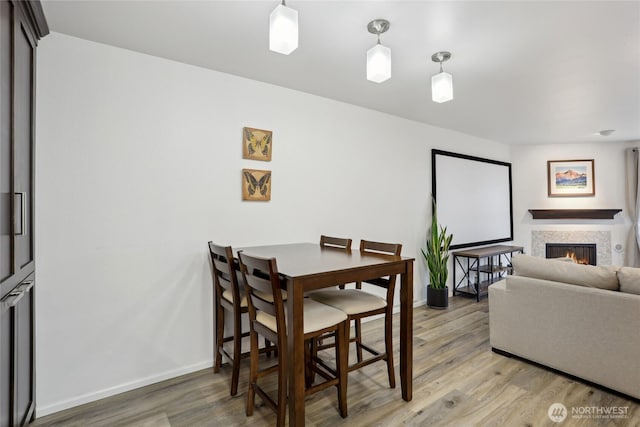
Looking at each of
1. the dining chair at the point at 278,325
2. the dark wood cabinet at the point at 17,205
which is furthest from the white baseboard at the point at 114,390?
the dining chair at the point at 278,325

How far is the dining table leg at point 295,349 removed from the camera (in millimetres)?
1599

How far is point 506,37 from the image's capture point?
2.10 metres

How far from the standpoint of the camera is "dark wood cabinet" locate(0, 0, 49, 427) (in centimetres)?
141

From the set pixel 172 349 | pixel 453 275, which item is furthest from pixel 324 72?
pixel 453 275

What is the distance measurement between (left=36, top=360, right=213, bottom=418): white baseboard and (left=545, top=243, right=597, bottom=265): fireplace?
5.82m

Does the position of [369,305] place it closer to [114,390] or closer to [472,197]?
[114,390]

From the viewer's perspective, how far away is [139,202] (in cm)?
229

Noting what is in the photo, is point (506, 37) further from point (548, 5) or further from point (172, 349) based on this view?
point (172, 349)

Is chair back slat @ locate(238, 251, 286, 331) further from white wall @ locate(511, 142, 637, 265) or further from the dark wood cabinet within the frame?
white wall @ locate(511, 142, 637, 265)

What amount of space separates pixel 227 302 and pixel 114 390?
91 centimetres

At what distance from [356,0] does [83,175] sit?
1.93 meters

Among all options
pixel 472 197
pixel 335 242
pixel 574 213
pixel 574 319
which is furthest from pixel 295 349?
pixel 574 213

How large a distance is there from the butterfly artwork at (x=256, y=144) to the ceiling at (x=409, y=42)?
44cm

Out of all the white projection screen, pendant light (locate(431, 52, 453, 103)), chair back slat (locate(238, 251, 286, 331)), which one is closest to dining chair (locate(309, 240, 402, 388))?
chair back slat (locate(238, 251, 286, 331))
